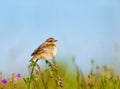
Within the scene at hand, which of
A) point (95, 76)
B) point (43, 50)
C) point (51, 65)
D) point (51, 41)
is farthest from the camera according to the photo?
point (51, 41)

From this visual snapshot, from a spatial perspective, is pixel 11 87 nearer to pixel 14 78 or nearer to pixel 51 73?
pixel 14 78

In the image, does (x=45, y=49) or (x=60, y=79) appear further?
(x=45, y=49)

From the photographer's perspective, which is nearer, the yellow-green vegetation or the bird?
the yellow-green vegetation

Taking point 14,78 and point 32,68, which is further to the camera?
point 14,78

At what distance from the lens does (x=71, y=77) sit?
21.8 ft

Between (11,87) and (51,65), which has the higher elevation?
(51,65)

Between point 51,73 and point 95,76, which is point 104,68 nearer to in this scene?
point 95,76

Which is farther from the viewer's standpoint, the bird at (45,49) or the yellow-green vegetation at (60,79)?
the bird at (45,49)

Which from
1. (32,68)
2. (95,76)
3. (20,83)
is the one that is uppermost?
(32,68)

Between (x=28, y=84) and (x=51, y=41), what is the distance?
133 inches

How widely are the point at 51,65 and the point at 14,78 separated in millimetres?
979

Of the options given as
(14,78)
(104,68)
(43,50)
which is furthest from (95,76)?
(43,50)

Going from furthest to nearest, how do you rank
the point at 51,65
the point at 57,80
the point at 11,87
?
the point at 11,87
the point at 51,65
the point at 57,80

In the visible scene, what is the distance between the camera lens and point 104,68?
505 centimetres
